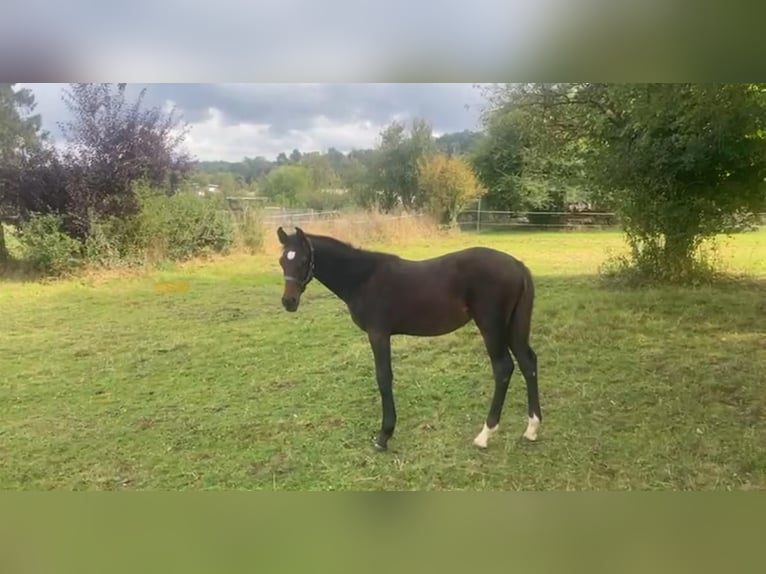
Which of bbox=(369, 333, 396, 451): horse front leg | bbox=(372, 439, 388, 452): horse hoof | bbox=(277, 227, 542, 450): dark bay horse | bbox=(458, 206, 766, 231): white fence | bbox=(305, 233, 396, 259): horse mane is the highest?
bbox=(458, 206, 766, 231): white fence

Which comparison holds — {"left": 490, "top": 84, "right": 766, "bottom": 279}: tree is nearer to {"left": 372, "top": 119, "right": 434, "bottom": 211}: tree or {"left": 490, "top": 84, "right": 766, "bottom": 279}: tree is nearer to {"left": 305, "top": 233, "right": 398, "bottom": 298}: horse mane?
{"left": 372, "top": 119, "right": 434, "bottom": 211}: tree

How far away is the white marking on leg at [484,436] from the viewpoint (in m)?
2.51

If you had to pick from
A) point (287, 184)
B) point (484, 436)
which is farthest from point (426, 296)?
point (287, 184)

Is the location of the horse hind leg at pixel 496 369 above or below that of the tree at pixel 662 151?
below

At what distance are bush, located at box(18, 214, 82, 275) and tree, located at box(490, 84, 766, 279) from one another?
177 centimetres

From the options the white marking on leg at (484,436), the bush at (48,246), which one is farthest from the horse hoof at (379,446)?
the bush at (48,246)

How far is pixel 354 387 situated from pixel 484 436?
540 mm

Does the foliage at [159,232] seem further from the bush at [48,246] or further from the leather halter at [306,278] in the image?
the leather halter at [306,278]

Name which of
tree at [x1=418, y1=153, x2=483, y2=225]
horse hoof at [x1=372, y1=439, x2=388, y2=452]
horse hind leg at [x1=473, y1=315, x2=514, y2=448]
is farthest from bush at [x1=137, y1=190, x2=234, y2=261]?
horse hind leg at [x1=473, y1=315, x2=514, y2=448]

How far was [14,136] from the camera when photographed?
8.21 feet

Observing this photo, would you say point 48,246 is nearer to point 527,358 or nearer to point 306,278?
point 306,278

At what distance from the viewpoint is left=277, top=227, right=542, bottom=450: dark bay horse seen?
2.49m
